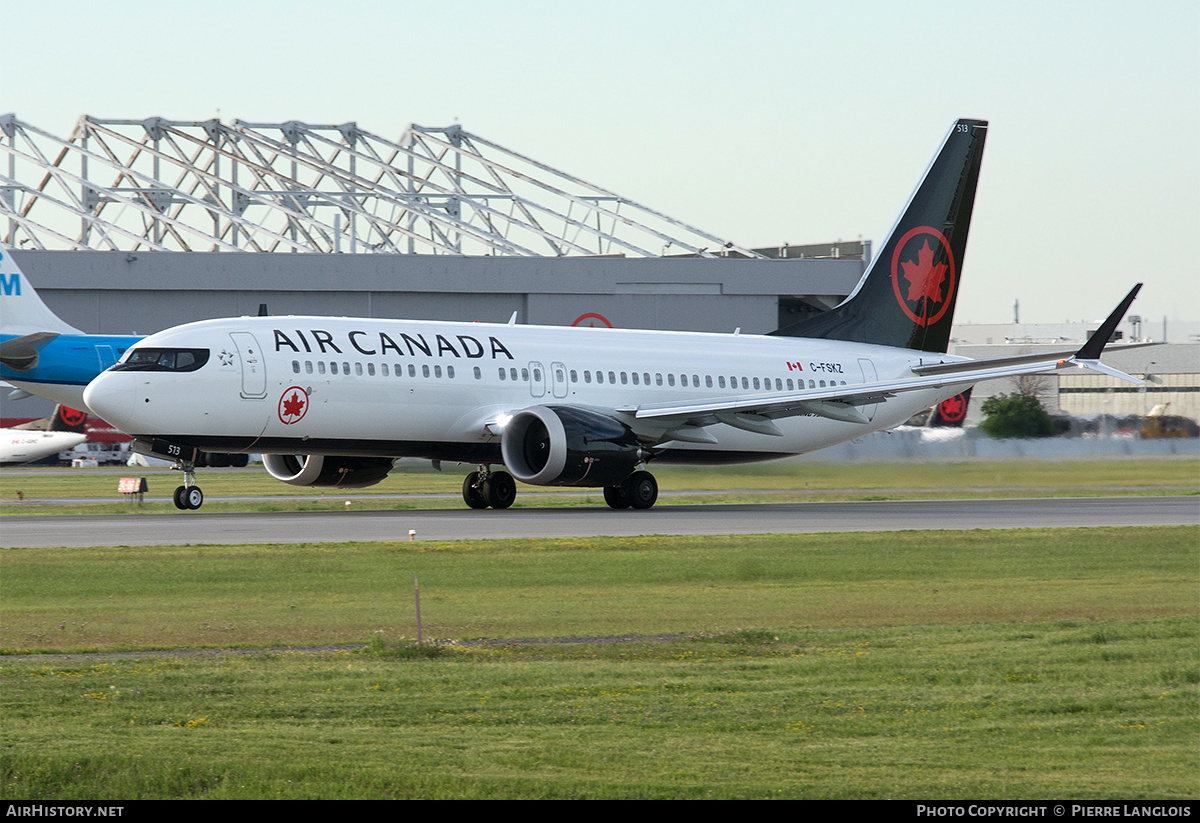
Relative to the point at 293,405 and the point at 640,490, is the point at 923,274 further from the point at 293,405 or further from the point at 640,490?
the point at 293,405

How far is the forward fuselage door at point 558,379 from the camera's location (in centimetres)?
3488

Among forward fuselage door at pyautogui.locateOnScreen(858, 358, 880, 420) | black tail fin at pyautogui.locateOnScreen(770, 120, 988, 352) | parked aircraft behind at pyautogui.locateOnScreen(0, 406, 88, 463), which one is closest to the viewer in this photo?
forward fuselage door at pyautogui.locateOnScreen(858, 358, 880, 420)

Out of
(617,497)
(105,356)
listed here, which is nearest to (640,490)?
(617,497)

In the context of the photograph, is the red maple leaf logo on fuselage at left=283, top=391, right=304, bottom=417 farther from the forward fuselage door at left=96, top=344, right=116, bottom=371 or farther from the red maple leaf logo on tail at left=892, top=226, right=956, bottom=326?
the red maple leaf logo on tail at left=892, top=226, right=956, bottom=326

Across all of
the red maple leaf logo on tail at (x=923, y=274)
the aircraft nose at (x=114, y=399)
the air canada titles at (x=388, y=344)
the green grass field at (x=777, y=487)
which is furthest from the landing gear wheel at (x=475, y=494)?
the red maple leaf logo on tail at (x=923, y=274)

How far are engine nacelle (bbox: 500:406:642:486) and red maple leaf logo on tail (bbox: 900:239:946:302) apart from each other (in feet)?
42.0

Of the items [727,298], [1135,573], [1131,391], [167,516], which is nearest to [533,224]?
[727,298]

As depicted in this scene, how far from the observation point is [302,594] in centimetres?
1902

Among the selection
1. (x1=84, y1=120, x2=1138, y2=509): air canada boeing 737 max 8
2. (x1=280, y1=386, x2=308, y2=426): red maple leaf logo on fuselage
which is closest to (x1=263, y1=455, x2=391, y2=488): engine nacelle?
(x1=84, y1=120, x2=1138, y2=509): air canada boeing 737 max 8

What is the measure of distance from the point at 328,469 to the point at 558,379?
595cm

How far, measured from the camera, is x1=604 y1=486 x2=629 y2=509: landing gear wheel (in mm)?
34897

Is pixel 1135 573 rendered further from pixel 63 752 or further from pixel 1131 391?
pixel 1131 391
